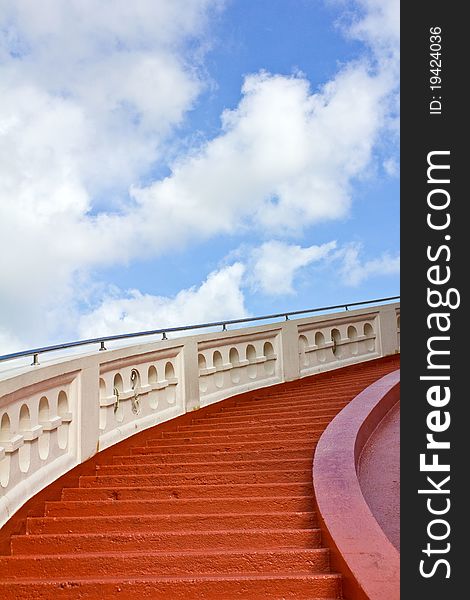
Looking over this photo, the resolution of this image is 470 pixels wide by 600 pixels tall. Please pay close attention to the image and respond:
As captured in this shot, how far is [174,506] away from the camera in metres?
5.25

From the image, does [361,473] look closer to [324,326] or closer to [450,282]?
[450,282]

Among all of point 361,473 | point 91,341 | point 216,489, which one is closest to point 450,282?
point 361,473

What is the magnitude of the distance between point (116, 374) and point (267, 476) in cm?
194

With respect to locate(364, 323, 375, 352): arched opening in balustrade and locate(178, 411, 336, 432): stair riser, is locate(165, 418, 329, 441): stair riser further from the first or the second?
locate(364, 323, 375, 352): arched opening in balustrade

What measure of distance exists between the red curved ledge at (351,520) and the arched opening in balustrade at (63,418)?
201 cm

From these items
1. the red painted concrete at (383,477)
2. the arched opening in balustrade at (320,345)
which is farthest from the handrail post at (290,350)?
the red painted concrete at (383,477)

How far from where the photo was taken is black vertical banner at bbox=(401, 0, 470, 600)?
130 inches

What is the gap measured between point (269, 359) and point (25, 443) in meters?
5.02

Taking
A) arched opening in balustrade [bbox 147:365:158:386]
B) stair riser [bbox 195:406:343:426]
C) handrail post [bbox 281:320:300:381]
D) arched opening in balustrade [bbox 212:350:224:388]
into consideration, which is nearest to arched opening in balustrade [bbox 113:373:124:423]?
arched opening in balustrade [bbox 147:365:158:386]

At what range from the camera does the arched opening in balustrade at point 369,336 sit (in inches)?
465

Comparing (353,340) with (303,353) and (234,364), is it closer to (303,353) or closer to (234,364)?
(303,353)

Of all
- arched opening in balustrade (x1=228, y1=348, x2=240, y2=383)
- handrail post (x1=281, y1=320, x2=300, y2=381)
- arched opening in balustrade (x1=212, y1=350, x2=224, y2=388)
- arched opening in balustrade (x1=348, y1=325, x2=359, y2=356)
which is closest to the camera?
arched opening in balustrade (x1=212, y1=350, x2=224, y2=388)

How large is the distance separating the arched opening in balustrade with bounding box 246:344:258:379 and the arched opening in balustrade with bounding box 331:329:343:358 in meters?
2.03

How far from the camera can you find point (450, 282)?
348 cm
